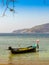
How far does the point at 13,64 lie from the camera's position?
17.6 metres

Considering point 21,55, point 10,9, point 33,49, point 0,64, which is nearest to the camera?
point 10,9

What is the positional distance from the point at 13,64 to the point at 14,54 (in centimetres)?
836

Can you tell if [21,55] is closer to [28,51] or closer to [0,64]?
[28,51]

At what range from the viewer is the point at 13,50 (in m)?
26.6

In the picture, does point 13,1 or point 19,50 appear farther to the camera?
point 19,50

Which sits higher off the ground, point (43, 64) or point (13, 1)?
point (13, 1)

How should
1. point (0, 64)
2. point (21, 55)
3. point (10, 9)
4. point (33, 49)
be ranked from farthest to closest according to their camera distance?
point (33, 49), point (21, 55), point (0, 64), point (10, 9)

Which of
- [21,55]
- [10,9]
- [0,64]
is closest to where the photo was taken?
[10,9]

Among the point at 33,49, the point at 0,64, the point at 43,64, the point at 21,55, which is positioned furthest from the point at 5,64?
the point at 33,49

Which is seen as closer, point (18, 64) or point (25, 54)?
point (18, 64)

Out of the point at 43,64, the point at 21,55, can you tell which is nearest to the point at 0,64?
the point at 43,64

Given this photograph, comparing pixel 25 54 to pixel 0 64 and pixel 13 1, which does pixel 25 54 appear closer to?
pixel 0 64

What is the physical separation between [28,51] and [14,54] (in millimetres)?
1603

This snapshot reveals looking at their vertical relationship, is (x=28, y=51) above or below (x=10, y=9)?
below
